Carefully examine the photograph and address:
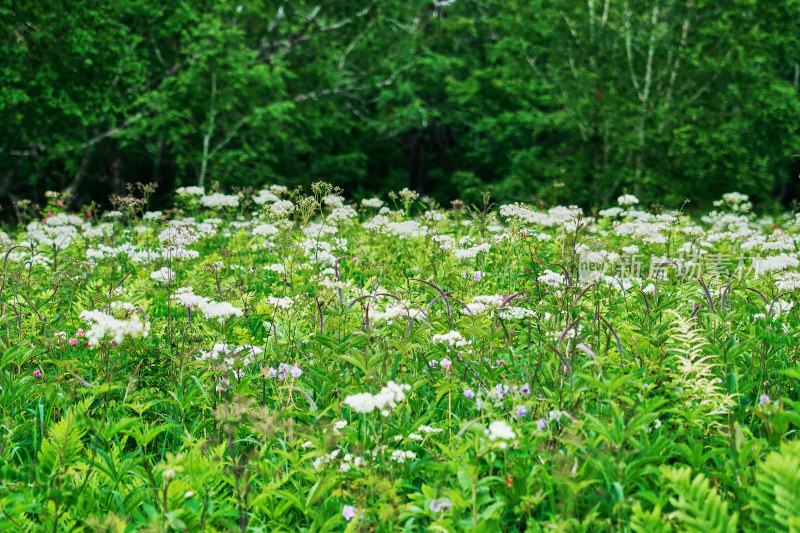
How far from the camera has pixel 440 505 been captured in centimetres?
187

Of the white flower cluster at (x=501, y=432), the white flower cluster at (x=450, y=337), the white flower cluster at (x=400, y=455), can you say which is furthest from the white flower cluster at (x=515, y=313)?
the white flower cluster at (x=501, y=432)

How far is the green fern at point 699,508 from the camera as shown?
1.66 meters

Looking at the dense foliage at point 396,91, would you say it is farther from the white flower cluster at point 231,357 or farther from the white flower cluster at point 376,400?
the white flower cluster at point 376,400

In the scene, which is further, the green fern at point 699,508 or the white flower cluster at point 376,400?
the white flower cluster at point 376,400

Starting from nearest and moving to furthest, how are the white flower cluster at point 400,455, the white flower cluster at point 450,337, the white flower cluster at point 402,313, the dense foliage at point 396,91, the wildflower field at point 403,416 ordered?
the wildflower field at point 403,416 → the white flower cluster at point 400,455 → the white flower cluster at point 450,337 → the white flower cluster at point 402,313 → the dense foliage at point 396,91

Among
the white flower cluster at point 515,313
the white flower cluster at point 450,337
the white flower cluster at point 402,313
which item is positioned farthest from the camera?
the white flower cluster at point 515,313

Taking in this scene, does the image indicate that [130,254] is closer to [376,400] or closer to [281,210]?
[281,210]

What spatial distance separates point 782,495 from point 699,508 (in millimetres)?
271

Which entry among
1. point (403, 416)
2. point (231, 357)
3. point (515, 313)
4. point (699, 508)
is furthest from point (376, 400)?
point (515, 313)

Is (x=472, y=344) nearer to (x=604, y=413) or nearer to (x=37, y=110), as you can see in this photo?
(x=604, y=413)

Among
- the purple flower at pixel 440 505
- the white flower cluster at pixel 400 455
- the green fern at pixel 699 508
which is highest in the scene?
the green fern at pixel 699 508

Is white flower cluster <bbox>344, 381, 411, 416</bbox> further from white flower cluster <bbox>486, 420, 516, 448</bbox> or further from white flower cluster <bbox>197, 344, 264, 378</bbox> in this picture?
A: white flower cluster <bbox>197, 344, 264, 378</bbox>

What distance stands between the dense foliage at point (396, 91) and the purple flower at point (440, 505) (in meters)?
12.7

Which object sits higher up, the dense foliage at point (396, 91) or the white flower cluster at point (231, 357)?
the dense foliage at point (396, 91)
